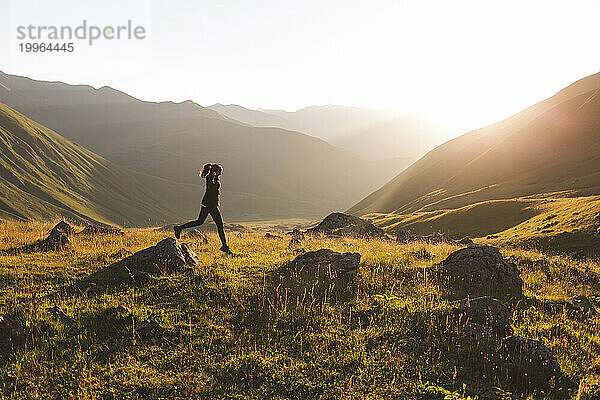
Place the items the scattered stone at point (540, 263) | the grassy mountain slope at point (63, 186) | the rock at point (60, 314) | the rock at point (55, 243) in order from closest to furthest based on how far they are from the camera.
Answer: the rock at point (60, 314)
the rock at point (55, 243)
the scattered stone at point (540, 263)
the grassy mountain slope at point (63, 186)

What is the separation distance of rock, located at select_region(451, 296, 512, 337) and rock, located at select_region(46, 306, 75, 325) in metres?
8.06

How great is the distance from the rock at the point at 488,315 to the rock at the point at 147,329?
628 cm

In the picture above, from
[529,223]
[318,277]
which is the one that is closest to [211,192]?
[318,277]

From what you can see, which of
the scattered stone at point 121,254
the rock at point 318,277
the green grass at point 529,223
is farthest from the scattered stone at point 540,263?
the green grass at point 529,223

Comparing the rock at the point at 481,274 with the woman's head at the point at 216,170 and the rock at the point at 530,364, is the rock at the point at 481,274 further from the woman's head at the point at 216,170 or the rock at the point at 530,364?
the woman's head at the point at 216,170

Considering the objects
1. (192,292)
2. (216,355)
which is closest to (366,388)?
(216,355)

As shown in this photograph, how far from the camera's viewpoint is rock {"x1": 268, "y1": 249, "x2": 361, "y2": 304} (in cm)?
865

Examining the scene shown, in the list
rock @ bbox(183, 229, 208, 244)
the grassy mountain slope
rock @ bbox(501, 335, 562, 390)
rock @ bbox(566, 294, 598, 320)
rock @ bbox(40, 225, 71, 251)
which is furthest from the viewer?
the grassy mountain slope

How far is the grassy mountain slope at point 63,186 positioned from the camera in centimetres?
11212

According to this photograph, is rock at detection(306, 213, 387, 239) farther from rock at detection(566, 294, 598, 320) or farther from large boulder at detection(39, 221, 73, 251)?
large boulder at detection(39, 221, 73, 251)

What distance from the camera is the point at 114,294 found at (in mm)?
7918

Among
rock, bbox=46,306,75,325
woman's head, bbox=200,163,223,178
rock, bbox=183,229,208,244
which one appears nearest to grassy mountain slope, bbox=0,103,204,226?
rock, bbox=183,229,208,244

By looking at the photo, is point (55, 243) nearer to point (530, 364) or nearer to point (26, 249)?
point (26, 249)

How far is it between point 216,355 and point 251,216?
190 meters
